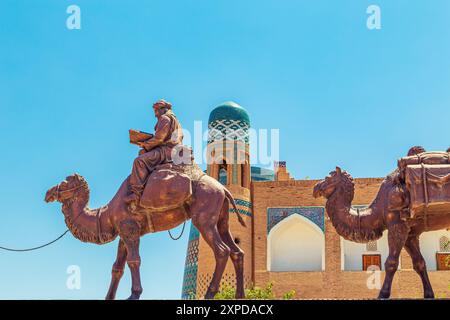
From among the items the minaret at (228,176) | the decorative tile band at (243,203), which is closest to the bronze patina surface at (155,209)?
the minaret at (228,176)

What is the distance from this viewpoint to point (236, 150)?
27656 millimetres

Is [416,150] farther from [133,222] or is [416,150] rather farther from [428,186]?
[133,222]

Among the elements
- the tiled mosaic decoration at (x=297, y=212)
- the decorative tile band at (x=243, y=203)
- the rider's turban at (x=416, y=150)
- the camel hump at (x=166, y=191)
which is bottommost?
the camel hump at (x=166, y=191)

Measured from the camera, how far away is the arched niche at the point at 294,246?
27000mm

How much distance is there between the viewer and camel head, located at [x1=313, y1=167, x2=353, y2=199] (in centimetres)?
904

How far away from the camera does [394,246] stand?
8.39 metres

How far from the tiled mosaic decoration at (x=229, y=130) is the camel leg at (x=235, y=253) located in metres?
19.0

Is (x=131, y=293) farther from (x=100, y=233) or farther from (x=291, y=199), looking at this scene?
(x=291, y=199)

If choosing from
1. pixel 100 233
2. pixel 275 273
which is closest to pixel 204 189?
pixel 100 233

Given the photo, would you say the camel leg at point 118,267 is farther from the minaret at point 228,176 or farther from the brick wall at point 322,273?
the brick wall at point 322,273

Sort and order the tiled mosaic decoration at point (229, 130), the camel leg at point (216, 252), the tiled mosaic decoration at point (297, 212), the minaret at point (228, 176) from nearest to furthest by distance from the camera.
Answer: the camel leg at point (216, 252) < the minaret at point (228, 176) < the tiled mosaic decoration at point (297, 212) < the tiled mosaic decoration at point (229, 130)

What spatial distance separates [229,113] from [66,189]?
1921cm
